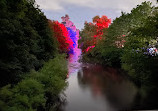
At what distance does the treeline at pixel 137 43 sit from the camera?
1148cm

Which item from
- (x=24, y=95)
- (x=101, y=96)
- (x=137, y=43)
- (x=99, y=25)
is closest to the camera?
(x=24, y=95)

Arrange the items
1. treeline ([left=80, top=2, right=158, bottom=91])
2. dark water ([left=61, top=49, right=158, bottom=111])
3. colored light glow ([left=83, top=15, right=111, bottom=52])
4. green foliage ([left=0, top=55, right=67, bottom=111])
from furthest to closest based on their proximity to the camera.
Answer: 1. colored light glow ([left=83, top=15, right=111, bottom=52])
2. treeline ([left=80, top=2, right=158, bottom=91])
3. dark water ([left=61, top=49, right=158, bottom=111])
4. green foliage ([left=0, top=55, right=67, bottom=111])

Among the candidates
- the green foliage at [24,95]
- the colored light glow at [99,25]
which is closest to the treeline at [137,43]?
the colored light glow at [99,25]

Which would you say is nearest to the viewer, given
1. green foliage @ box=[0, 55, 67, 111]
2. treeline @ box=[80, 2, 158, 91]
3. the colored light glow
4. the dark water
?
green foliage @ box=[0, 55, 67, 111]

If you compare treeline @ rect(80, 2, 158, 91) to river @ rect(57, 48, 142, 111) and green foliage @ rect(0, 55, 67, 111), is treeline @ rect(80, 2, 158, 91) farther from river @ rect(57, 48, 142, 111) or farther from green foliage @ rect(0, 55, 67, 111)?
green foliage @ rect(0, 55, 67, 111)

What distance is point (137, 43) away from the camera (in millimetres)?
16750

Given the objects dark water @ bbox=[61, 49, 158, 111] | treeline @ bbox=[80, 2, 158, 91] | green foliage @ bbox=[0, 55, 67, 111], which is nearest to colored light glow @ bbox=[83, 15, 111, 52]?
treeline @ bbox=[80, 2, 158, 91]

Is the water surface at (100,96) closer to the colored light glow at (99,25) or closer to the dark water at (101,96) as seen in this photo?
the dark water at (101,96)

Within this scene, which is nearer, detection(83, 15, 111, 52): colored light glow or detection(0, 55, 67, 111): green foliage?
detection(0, 55, 67, 111): green foliage

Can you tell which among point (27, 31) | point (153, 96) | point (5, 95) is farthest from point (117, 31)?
point (5, 95)

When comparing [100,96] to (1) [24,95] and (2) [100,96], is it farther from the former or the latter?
(1) [24,95]

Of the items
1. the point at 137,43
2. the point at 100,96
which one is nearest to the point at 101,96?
the point at 100,96

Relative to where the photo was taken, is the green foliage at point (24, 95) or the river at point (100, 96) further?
the river at point (100, 96)

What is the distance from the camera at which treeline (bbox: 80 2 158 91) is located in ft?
37.7
